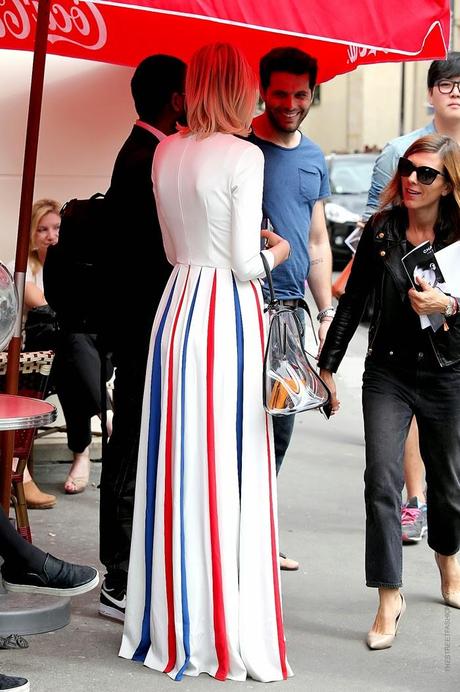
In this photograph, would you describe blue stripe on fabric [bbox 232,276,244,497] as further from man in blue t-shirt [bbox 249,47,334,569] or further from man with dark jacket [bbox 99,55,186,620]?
man in blue t-shirt [bbox 249,47,334,569]

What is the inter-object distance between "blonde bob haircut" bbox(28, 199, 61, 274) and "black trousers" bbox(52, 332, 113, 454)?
55 cm

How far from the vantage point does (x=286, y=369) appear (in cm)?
434

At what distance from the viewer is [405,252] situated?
4.84m

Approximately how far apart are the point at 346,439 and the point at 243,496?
438cm

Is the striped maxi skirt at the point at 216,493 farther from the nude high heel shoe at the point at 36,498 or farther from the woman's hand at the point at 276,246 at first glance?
the nude high heel shoe at the point at 36,498

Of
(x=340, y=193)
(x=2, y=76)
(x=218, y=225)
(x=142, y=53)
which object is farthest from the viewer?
(x=340, y=193)

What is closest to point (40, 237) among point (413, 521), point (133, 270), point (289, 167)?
point (289, 167)

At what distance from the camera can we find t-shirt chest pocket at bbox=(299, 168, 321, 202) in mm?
5434

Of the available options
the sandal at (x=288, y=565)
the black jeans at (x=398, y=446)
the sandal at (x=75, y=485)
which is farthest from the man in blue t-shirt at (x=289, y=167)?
the sandal at (x=75, y=485)

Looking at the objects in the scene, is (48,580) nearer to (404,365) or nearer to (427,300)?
(404,365)

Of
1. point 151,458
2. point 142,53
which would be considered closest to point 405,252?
point 151,458

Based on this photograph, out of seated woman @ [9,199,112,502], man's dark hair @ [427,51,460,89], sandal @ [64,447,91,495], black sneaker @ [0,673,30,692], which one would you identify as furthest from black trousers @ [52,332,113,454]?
black sneaker @ [0,673,30,692]

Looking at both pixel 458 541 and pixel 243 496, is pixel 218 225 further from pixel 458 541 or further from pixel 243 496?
pixel 458 541

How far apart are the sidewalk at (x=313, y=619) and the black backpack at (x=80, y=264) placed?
47.3 inches
